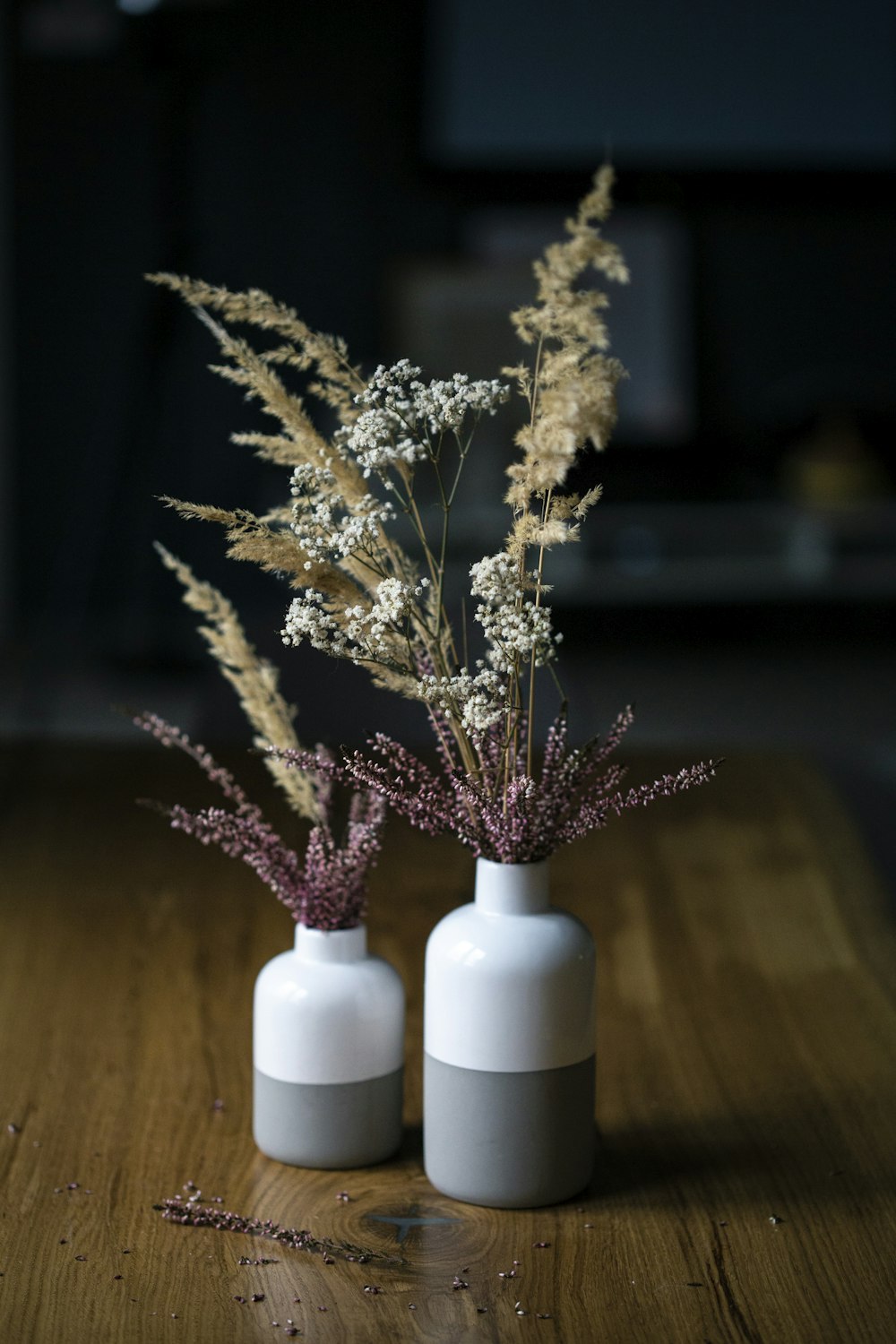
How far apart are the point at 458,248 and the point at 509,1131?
521 centimetres

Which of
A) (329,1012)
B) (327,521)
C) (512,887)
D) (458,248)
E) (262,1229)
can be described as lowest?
(262,1229)

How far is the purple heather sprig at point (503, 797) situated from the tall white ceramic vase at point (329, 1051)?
12 centimetres

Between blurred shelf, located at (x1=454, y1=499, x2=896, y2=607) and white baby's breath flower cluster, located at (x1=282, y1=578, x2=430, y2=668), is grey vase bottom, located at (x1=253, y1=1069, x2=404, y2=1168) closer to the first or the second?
white baby's breath flower cluster, located at (x1=282, y1=578, x2=430, y2=668)

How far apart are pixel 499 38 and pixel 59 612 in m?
2.83

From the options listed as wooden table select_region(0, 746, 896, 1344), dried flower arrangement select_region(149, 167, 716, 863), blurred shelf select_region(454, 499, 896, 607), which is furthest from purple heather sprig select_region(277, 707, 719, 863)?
blurred shelf select_region(454, 499, 896, 607)

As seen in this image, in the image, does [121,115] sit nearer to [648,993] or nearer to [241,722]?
[241,722]

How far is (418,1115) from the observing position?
1.10 m

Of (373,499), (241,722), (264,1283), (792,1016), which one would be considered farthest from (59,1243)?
(241,722)

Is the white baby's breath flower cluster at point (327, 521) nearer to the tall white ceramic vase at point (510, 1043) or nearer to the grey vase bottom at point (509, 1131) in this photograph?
the tall white ceramic vase at point (510, 1043)

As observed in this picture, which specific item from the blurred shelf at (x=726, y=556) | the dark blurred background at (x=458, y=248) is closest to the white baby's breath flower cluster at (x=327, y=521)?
the blurred shelf at (x=726, y=556)

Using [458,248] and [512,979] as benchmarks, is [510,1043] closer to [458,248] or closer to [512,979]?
[512,979]

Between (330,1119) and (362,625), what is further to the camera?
(330,1119)

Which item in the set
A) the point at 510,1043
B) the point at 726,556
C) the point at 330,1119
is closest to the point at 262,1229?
the point at 330,1119

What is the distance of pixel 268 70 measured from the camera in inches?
222
